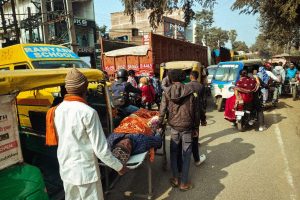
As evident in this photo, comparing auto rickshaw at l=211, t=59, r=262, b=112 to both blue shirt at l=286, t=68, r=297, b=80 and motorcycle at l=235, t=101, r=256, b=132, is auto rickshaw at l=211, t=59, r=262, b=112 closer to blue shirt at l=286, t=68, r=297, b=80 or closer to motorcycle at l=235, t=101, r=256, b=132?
motorcycle at l=235, t=101, r=256, b=132

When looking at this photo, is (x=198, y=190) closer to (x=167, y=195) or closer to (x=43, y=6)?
(x=167, y=195)

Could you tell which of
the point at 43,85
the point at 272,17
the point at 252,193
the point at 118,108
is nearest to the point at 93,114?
the point at 43,85

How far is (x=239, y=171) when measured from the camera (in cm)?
548

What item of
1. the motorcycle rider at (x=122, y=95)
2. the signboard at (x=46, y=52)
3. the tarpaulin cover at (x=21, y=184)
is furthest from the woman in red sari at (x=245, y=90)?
the tarpaulin cover at (x=21, y=184)

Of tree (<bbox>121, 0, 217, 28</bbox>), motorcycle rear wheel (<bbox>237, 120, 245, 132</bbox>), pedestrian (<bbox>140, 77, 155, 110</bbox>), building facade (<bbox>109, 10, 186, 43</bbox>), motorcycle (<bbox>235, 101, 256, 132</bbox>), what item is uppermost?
building facade (<bbox>109, 10, 186, 43</bbox>)

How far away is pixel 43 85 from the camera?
10.5ft

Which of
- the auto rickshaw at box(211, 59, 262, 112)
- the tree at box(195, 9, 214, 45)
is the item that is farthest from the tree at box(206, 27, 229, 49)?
the auto rickshaw at box(211, 59, 262, 112)

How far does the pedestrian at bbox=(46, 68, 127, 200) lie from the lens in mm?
2793

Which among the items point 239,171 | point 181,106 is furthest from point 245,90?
point 181,106

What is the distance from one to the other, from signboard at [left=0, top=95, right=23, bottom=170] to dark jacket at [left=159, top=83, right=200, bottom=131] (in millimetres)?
2510

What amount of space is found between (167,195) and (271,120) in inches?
252

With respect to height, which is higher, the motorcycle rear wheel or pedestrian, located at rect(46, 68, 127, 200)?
pedestrian, located at rect(46, 68, 127, 200)

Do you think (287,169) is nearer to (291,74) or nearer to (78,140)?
(78,140)

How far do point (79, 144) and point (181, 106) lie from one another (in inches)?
87.7
